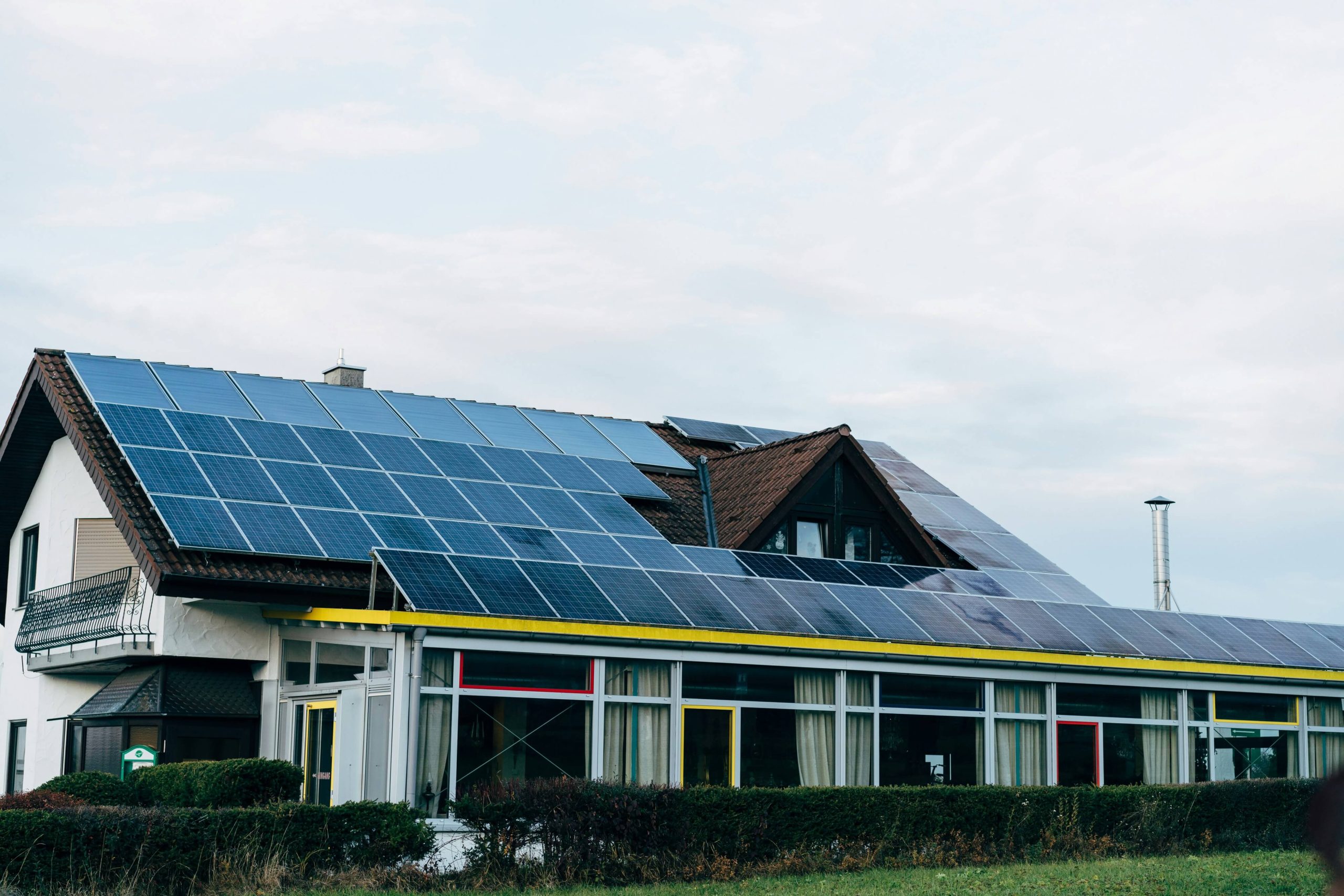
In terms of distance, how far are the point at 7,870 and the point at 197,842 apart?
1667mm

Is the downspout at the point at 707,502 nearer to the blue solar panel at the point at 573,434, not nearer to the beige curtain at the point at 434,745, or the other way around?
the blue solar panel at the point at 573,434

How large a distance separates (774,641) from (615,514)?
505cm

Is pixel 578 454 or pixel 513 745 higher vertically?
pixel 578 454

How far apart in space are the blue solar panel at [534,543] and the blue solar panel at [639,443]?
18.8 feet

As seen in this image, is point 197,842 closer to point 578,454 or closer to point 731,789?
point 731,789

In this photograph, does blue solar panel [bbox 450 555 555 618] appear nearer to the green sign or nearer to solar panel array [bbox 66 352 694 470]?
the green sign

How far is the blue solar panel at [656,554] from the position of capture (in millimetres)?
22109

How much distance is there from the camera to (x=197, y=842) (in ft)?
46.2

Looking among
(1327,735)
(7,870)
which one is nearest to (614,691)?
(7,870)

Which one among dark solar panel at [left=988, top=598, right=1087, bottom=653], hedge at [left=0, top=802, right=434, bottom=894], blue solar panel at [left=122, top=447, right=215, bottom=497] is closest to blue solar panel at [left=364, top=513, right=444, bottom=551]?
blue solar panel at [left=122, top=447, right=215, bottom=497]

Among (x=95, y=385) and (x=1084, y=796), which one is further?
(x=95, y=385)

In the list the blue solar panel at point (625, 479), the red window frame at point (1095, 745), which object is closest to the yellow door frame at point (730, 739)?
the red window frame at point (1095, 745)

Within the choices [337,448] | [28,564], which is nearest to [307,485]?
[337,448]

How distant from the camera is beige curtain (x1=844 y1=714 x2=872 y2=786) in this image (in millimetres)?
20875
